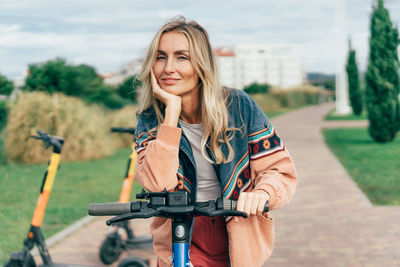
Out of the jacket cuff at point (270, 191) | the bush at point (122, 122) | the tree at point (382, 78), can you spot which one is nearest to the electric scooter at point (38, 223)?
the jacket cuff at point (270, 191)

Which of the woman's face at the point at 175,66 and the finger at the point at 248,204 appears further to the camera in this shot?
the woman's face at the point at 175,66

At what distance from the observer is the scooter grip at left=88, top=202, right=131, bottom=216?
6.30ft

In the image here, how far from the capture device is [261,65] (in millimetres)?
128500

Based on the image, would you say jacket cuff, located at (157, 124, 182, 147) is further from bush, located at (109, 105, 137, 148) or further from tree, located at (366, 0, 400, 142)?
tree, located at (366, 0, 400, 142)

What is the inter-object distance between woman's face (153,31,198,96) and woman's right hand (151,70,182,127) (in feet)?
0.09

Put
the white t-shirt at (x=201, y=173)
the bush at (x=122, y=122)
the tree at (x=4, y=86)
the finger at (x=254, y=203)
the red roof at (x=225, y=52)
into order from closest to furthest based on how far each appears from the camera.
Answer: the finger at (x=254, y=203) < the white t-shirt at (x=201, y=173) < the bush at (x=122, y=122) < the tree at (x=4, y=86) < the red roof at (x=225, y=52)

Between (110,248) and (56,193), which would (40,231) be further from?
(56,193)

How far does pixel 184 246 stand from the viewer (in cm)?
196

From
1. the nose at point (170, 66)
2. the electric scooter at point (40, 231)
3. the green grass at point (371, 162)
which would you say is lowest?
the green grass at point (371, 162)

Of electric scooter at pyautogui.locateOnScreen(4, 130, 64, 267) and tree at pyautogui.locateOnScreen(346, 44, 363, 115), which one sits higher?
electric scooter at pyautogui.locateOnScreen(4, 130, 64, 267)

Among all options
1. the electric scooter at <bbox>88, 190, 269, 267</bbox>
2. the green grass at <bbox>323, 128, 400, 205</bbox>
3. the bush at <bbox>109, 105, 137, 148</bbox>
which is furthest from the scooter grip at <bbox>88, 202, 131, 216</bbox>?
the bush at <bbox>109, 105, 137, 148</bbox>

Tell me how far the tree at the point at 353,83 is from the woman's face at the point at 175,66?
35061mm

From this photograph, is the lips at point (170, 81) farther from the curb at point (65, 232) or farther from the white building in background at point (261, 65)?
the white building in background at point (261, 65)

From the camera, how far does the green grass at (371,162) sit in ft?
29.8
